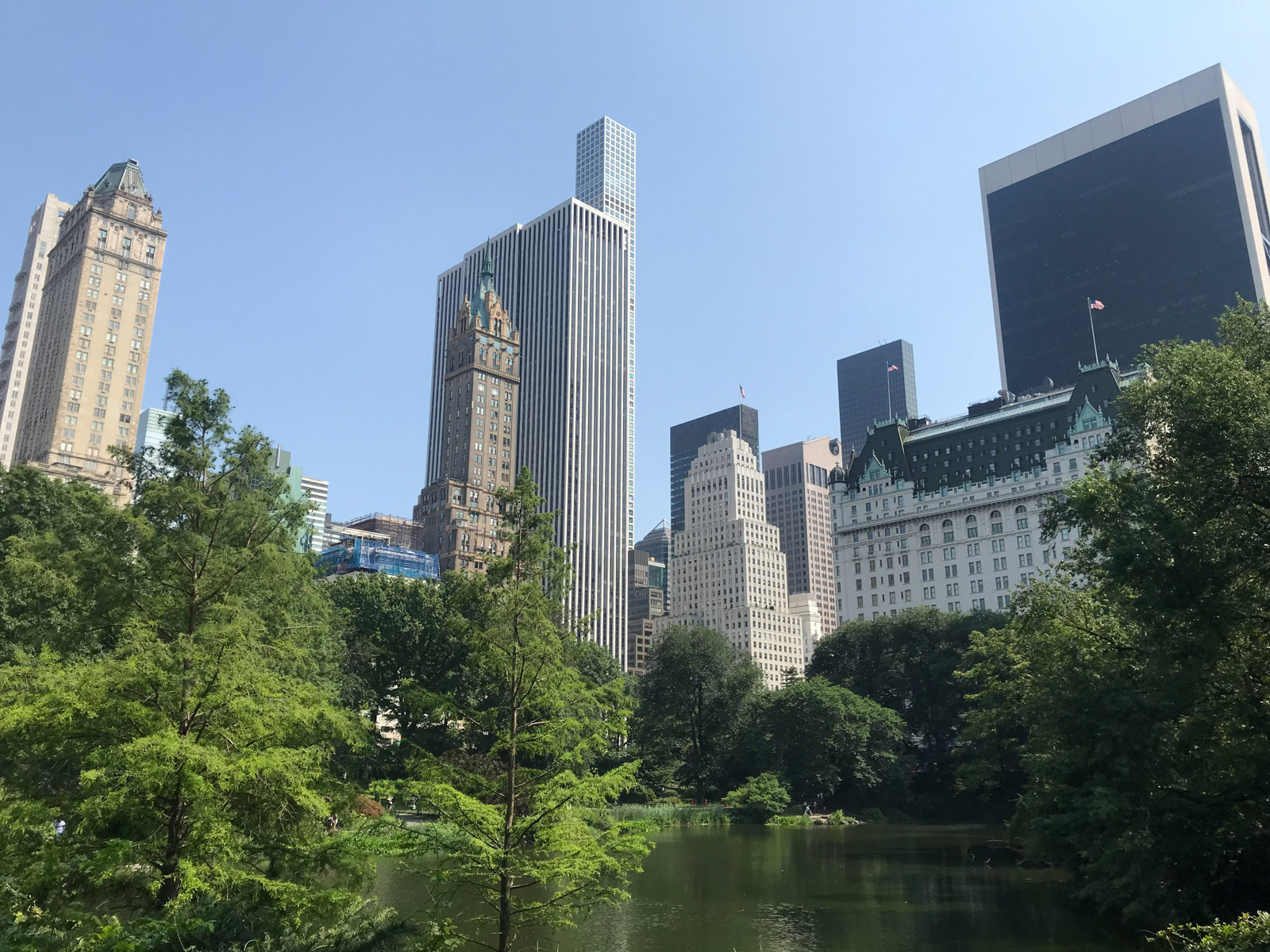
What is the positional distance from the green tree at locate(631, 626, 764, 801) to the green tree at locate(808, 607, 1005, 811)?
43.1ft

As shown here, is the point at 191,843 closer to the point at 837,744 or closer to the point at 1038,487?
the point at 837,744

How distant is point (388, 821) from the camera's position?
23500 mm

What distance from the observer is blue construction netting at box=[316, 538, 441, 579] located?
16250 centimetres

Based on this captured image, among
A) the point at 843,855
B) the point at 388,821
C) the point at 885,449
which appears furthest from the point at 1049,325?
the point at 388,821

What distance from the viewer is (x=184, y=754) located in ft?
64.9

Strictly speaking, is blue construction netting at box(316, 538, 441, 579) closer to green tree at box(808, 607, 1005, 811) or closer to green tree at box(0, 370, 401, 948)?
green tree at box(808, 607, 1005, 811)

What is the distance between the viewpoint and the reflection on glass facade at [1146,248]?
176875 mm

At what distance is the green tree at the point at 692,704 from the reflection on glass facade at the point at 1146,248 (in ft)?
413

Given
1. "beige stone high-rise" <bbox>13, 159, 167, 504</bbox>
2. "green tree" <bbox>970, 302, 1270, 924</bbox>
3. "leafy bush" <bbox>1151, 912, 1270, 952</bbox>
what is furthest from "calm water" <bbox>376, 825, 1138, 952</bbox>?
"beige stone high-rise" <bbox>13, 159, 167, 504</bbox>

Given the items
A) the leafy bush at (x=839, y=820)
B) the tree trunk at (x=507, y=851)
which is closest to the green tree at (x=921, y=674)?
the leafy bush at (x=839, y=820)

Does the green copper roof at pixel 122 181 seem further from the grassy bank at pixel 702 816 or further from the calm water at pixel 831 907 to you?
the calm water at pixel 831 907

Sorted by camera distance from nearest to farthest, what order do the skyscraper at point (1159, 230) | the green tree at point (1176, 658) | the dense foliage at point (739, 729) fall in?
the green tree at point (1176, 658) < the dense foliage at point (739, 729) < the skyscraper at point (1159, 230)

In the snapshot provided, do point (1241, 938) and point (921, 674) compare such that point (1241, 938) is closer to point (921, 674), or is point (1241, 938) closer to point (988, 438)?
point (921, 674)

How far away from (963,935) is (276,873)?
22.8 metres
